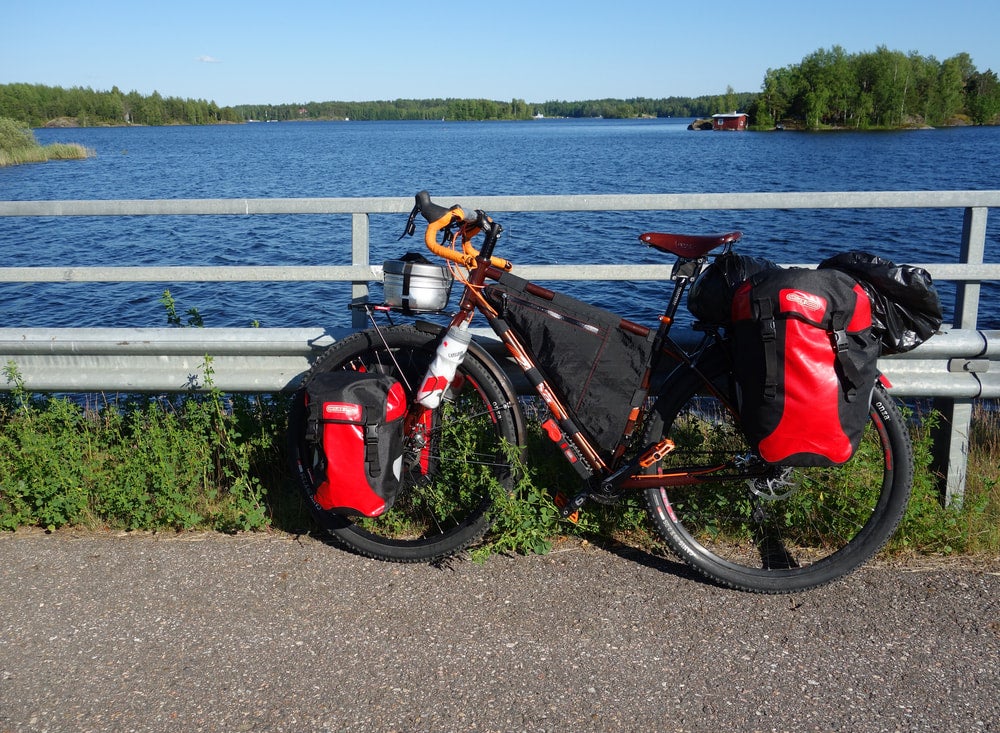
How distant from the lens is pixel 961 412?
13.8ft

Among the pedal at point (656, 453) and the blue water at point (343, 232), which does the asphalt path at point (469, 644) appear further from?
the blue water at point (343, 232)

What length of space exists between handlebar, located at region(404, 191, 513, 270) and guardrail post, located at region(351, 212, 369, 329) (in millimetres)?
591

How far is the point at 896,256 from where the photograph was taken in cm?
1805

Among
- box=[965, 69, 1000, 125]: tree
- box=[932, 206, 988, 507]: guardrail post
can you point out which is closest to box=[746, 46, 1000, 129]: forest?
box=[965, 69, 1000, 125]: tree

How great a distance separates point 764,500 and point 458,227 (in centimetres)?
176

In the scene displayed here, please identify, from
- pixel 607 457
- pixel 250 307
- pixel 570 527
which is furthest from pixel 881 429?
pixel 250 307

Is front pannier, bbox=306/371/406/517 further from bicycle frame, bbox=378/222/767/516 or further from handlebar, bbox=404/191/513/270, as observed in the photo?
handlebar, bbox=404/191/513/270

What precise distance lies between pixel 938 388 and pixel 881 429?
63cm

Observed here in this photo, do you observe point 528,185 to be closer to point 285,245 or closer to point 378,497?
point 285,245

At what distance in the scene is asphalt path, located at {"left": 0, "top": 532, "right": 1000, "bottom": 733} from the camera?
290cm

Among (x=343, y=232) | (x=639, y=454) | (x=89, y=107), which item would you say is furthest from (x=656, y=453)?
(x=89, y=107)

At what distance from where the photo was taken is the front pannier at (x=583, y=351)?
3768 mm

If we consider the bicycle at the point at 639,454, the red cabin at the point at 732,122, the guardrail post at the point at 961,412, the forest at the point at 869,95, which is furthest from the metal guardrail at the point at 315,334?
the red cabin at the point at 732,122

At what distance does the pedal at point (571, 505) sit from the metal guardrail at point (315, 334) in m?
1.06
